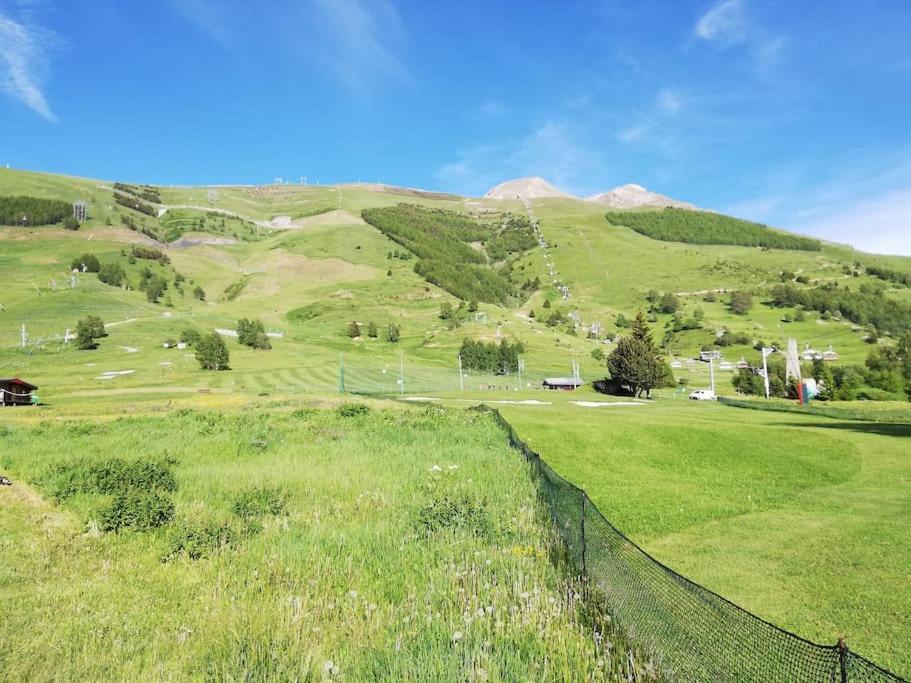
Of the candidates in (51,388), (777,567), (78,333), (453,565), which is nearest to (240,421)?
(453,565)

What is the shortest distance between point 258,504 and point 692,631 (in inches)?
434

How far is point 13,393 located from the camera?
66750 mm

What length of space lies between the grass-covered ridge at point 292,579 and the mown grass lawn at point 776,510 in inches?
149

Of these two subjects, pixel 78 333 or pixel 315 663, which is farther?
pixel 78 333

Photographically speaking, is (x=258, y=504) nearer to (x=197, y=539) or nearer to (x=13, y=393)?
(x=197, y=539)

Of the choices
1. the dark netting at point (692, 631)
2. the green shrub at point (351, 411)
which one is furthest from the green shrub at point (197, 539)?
the green shrub at point (351, 411)

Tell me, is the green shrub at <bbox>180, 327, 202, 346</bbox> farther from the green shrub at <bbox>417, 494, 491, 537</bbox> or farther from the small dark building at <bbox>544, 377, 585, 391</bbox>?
the green shrub at <bbox>417, 494, 491, 537</bbox>

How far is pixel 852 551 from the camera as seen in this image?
11.7 m

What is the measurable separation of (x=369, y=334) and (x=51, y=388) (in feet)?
335

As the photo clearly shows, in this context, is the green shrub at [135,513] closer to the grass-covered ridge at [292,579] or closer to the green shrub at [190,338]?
the grass-covered ridge at [292,579]

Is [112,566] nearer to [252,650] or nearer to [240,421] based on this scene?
[252,650]

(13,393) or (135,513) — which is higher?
(135,513)

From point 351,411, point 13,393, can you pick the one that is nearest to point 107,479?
point 351,411

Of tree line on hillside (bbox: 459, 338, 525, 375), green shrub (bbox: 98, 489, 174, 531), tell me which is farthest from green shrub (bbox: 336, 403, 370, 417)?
tree line on hillside (bbox: 459, 338, 525, 375)
